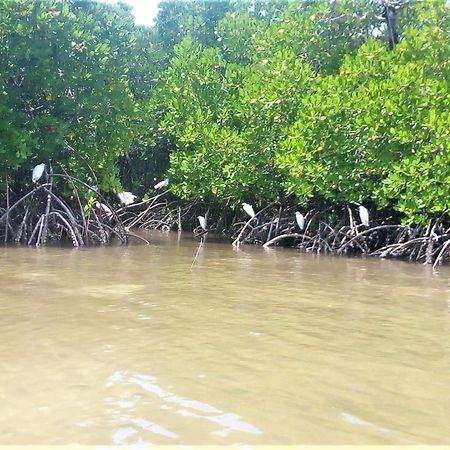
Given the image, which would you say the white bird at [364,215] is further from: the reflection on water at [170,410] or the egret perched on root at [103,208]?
the reflection on water at [170,410]

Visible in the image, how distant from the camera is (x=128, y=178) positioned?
47.6 ft

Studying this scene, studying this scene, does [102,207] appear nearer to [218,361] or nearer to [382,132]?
[382,132]

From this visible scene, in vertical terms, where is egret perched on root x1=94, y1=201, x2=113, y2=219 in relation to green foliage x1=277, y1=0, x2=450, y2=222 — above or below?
below

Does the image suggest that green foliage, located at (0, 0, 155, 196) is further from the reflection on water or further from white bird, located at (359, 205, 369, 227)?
the reflection on water

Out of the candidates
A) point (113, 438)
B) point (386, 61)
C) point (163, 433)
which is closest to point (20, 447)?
point (113, 438)

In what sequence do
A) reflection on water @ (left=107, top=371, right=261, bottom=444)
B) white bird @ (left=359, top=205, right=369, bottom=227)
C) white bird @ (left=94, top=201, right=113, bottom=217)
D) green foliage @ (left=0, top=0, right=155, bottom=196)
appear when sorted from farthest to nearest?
white bird @ (left=94, top=201, right=113, bottom=217), white bird @ (left=359, top=205, right=369, bottom=227), green foliage @ (left=0, top=0, right=155, bottom=196), reflection on water @ (left=107, top=371, right=261, bottom=444)

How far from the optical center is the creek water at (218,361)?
2.06 m

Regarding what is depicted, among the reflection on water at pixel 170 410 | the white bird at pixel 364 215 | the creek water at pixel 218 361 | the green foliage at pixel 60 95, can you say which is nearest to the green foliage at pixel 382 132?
the white bird at pixel 364 215

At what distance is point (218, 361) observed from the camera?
9.19ft

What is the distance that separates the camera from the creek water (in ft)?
6.77

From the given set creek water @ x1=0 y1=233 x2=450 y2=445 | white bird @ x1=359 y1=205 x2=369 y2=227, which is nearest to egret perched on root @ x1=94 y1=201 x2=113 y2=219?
white bird @ x1=359 y1=205 x2=369 y2=227

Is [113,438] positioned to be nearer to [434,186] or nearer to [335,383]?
[335,383]

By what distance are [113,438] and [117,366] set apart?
0.74 metres

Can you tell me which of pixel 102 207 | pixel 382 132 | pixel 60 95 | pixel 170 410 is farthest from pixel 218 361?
pixel 102 207
